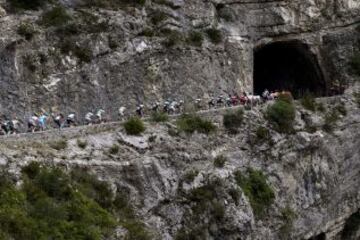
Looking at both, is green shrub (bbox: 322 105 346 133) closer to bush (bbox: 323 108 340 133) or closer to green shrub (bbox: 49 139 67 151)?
bush (bbox: 323 108 340 133)

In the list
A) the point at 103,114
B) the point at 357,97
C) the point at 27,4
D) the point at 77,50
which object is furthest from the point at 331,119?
the point at 27,4

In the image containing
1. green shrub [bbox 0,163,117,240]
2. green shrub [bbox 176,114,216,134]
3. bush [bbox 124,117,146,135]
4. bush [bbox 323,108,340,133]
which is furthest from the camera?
bush [bbox 323,108,340,133]

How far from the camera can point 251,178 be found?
3638 cm

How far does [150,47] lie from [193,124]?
8.65 meters

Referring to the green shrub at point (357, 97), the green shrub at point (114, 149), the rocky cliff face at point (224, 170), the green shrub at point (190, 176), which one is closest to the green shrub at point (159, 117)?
the rocky cliff face at point (224, 170)

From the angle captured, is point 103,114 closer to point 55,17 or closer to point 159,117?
point 159,117

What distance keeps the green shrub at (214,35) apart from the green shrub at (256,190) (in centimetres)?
1282

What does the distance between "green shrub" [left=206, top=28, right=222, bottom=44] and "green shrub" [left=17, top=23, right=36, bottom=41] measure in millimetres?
11721

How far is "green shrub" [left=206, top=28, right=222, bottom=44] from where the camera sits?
1863 inches

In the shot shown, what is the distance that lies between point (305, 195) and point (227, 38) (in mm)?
13214

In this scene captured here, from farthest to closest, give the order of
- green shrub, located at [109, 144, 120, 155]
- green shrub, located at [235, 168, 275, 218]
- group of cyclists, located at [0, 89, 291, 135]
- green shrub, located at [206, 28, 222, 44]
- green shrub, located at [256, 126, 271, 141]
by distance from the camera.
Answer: green shrub, located at [206, 28, 222, 44] → green shrub, located at [256, 126, 271, 141] → green shrub, located at [235, 168, 275, 218] → group of cyclists, located at [0, 89, 291, 135] → green shrub, located at [109, 144, 120, 155]

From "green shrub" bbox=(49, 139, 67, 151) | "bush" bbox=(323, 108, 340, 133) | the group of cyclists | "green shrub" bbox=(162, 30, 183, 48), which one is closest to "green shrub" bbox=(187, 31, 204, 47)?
"green shrub" bbox=(162, 30, 183, 48)

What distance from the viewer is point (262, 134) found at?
38781mm

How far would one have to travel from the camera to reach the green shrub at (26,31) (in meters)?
39.9
